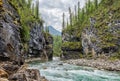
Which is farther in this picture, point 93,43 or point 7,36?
point 93,43

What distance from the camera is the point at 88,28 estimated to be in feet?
337

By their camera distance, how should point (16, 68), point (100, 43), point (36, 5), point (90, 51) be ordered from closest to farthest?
point (16, 68), point (100, 43), point (90, 51), point (36, 5)

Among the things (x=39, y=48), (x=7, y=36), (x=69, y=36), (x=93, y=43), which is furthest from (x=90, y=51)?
(x=7, y=36)

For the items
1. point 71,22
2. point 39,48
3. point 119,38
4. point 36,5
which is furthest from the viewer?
point 71,22

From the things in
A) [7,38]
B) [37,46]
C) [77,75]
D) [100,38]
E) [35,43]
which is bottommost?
[77,75]

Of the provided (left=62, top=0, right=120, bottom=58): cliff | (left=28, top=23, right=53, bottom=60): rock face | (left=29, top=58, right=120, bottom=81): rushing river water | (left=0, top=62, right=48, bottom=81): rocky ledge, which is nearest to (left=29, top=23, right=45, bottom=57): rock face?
(left=28, top=23, right=53, bottom=60): rock face

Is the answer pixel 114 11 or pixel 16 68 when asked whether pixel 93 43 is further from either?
pixel 16 68

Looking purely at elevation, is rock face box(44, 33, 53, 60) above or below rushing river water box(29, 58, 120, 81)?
above

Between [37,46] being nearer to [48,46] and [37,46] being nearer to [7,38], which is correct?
[48,46]

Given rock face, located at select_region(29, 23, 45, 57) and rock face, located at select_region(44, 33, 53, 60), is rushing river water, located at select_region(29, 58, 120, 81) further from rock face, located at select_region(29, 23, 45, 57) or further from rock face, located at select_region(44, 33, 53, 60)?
rock face, located at select_region(44, 33, 53, 60)

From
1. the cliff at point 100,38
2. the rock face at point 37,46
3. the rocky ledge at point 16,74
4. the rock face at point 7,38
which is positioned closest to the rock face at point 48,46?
the rock face at point 37,46

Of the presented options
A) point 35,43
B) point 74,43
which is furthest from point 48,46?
point 35,43

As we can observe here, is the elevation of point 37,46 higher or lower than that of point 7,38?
lower

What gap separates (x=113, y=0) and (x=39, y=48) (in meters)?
42.4
